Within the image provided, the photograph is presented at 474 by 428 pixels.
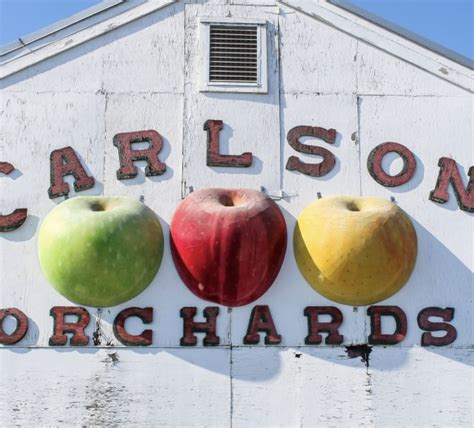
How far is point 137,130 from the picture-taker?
8.45 meters

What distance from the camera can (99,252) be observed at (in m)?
7.56

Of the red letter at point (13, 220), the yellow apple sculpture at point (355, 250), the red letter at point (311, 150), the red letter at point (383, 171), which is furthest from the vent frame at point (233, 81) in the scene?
the red letter at point (13, 220)

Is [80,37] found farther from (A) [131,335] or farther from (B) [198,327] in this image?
(B) [198,327]

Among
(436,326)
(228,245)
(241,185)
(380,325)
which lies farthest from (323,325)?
(241,185)

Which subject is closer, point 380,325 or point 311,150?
point 380,325

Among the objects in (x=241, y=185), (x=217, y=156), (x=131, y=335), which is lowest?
(x=131, y=335)

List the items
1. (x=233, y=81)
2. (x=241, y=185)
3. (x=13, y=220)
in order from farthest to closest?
(x=233, y=81) < (x=241, y=185) < (x=13, y=220)

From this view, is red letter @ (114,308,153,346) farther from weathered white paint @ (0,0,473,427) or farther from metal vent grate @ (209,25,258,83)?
metal vent grate @ (209,25,258,83)

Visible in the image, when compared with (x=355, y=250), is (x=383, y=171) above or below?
above

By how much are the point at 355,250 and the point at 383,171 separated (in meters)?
1.27

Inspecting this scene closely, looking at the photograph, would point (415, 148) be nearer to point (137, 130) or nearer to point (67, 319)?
point (137, 130)

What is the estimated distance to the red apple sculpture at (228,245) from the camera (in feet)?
25.2

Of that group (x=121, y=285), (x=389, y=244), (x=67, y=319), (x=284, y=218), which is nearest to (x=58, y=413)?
(x=67, y=319)

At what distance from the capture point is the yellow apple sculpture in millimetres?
7684
